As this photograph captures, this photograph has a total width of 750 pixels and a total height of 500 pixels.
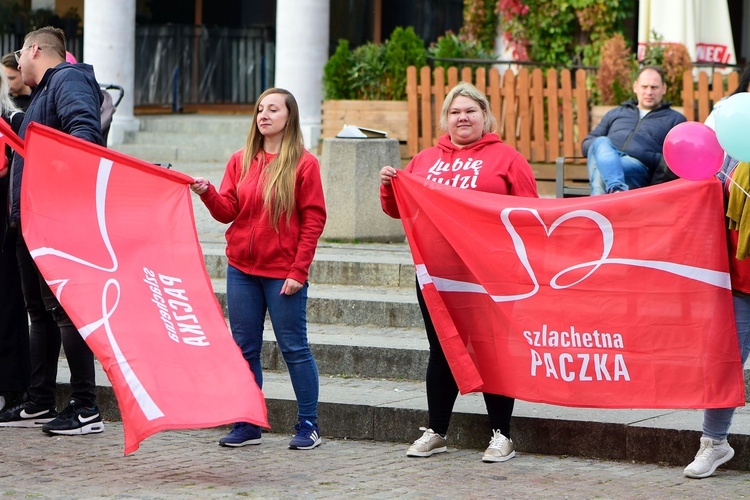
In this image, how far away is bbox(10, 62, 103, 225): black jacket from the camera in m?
6.94

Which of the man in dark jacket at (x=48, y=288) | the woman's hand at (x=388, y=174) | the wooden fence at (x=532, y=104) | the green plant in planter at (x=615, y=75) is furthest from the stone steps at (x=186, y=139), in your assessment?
the woman's hand at (x=388, y=174)

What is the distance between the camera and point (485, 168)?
21.6 ft

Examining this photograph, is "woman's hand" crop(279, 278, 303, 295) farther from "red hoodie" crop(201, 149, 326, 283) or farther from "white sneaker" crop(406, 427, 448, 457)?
"white sneaker" crop(406, 427, 448, 457)

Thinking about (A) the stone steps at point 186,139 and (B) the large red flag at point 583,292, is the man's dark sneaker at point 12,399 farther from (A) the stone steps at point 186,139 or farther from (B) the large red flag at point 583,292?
(A) the stone steps at point 186,139

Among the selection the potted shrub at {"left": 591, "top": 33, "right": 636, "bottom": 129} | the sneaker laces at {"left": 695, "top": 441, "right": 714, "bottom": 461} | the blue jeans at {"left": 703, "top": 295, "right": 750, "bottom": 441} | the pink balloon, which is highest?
the potted shrub at {"left": 591, "top": 33, "right": 636, "bottom": 129}

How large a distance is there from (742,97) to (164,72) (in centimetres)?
1467

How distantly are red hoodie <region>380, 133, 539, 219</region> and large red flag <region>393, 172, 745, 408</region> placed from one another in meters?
0.08

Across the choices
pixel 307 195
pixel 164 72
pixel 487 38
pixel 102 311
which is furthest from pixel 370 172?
pixel 164 72

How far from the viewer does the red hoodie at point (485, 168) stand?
21.6 ft

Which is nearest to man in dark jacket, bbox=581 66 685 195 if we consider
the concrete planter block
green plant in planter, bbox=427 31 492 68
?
the concrete planter block

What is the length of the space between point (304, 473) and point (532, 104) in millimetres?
7691

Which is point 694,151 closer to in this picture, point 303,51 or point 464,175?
point 464,175

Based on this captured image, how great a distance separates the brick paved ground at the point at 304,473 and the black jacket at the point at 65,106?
1361mm

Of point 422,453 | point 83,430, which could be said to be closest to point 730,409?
point 422,453
